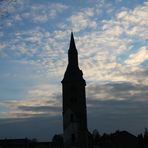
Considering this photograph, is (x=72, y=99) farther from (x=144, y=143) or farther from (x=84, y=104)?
(x=144, y=143)

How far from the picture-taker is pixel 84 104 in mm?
49094

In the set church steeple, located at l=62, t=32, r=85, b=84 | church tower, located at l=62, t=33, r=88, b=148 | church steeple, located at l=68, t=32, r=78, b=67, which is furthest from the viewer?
church steeple, located at l=68, t=32, r=78, b=67

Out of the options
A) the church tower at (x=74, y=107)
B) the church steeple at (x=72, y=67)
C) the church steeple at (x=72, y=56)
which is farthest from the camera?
the church steeple at (x=72, y=56)

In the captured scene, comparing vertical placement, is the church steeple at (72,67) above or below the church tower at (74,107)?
above

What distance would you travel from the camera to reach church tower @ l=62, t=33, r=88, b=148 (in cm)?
4859

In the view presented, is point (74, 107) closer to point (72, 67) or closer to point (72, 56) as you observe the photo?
point (72, 67)

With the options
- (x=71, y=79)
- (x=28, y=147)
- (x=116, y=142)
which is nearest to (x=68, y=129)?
(x=71, y=79)

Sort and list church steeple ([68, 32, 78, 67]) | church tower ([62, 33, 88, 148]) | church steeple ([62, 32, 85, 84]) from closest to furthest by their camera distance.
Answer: church tower ([62, 33, 88, 148]) < church steeple ([62, 32, 85, 84]) < church steeple ([68, 32, 78, 67])

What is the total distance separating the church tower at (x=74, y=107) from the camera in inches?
1913

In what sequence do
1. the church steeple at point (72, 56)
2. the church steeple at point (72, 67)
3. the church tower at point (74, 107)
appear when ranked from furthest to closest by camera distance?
the church steeple at point (72, 56), the church steeple at point (72, 67), the church tower at point (74, 107)

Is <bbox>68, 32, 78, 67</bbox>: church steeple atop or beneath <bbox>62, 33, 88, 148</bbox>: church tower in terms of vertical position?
atop

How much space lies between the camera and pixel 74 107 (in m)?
48.9

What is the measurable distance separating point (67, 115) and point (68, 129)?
1533 mm

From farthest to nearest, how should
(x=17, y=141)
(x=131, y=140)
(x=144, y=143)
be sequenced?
(x=17, y=141), (x=144, y=143), (x=131, y=140)
